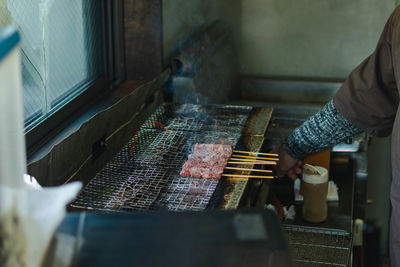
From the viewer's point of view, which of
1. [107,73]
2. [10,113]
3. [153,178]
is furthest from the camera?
[107,73]

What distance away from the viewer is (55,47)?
2.77 meters

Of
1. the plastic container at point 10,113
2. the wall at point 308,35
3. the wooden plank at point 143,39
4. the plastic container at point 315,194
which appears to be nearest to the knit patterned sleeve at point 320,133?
the plastic container at point 315,194

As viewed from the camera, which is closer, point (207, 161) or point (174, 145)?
point (207, 161)

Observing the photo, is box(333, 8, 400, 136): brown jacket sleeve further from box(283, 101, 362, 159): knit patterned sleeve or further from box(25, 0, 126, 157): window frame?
box(25, 0, 126, 157): window frame

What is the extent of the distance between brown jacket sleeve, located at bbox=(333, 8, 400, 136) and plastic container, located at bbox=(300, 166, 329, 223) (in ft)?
1.07

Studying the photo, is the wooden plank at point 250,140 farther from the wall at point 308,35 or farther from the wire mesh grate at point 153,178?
the wall at point 308,35

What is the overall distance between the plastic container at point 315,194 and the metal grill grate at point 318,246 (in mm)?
108

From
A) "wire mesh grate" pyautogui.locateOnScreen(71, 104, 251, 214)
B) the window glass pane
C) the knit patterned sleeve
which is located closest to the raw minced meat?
"wire mesh grate" pyautogui.locateOnScreen(71, 104, 251, 214)

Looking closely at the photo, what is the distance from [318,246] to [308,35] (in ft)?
7.42

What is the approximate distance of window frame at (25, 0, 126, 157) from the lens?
9.25 ft

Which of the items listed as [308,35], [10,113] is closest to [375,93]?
[308,35]

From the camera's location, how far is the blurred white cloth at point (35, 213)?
34.4 inches

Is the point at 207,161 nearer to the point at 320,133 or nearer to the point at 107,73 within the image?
the point at 320,133

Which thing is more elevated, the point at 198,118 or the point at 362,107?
the point at 362,107
